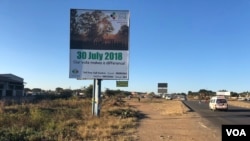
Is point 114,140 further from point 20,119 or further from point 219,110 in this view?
point 219,110

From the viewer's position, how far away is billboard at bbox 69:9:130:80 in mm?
28469

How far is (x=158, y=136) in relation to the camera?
17.4 meters

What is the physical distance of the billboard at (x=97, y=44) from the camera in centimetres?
2847

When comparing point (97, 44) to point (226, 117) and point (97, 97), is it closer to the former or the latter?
point (97, 97)

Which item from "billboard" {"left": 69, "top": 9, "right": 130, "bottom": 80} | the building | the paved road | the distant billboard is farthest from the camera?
the building

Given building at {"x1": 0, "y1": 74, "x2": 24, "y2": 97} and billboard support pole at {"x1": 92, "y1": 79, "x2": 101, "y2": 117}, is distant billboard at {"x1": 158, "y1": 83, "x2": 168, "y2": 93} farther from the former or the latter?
building at {"x1": 0, "y1": 74, "x2": 24, "y2": 97}

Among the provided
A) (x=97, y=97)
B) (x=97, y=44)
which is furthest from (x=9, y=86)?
Answer: (x=97, y=44)

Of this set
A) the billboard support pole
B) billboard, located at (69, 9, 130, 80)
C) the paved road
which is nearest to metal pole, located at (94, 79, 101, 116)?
the billboard support pole

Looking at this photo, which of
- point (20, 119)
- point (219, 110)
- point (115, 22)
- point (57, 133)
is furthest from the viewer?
point (219, 110)

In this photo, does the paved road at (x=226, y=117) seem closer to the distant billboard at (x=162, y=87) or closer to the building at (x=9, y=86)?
the distant billboard at (x=162, y=87)

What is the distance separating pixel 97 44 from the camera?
28578 mm

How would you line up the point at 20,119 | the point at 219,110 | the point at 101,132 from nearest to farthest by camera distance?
the point at 101,132, the point at 20,119, the point at 219,110

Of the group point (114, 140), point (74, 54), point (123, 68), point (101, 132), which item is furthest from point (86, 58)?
point (114, 140)

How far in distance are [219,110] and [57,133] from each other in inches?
1379
